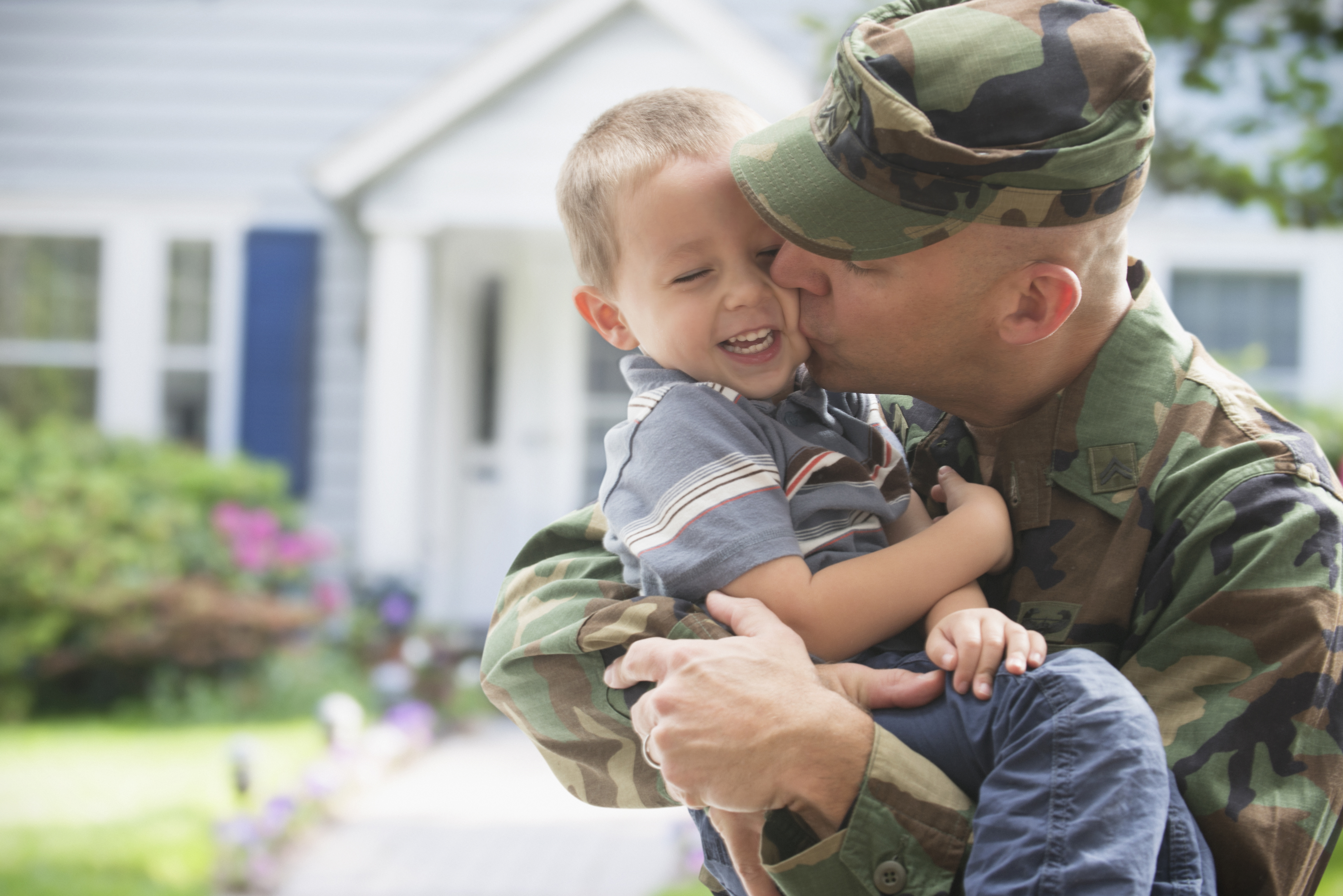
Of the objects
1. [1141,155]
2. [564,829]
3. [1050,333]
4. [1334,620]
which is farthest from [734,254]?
[564,829]

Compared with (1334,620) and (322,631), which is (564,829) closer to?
(322,631)

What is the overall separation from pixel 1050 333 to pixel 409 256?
291 inches

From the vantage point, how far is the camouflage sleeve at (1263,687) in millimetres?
1395

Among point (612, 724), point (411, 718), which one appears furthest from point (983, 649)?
point (411, 718)

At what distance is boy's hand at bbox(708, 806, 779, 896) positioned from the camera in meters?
1.58

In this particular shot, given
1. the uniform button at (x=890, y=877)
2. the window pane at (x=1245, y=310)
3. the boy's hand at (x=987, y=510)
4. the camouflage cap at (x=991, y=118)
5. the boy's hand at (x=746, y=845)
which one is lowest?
the window pane at (x=1245, y=310)

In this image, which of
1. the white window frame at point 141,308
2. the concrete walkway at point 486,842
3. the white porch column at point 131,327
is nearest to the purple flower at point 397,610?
the concrete walkway at point 486,842

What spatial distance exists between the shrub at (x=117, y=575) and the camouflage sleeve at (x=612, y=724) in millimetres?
6130

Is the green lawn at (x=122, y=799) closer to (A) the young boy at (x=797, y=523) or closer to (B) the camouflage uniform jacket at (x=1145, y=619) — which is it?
(B) the camouflage uniform jacket at (x=1145, y=619)

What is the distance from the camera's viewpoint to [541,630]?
5.94 feet

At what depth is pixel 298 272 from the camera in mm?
9055

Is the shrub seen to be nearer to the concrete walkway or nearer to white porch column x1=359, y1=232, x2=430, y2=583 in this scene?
white porch column x1=359, y1=232, x2=430, y2=583

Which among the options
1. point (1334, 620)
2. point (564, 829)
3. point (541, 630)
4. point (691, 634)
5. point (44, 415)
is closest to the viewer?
point (1334, 620)

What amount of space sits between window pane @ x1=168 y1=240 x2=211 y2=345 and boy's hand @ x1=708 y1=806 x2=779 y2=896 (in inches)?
342
